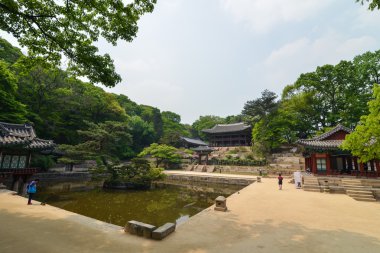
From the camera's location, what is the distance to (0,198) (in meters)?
9.46

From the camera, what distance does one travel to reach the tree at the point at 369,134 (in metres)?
9.79

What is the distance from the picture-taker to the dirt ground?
473cm

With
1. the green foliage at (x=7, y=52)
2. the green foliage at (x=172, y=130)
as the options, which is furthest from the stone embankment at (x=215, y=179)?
the green foliage at (x=7, y=52)

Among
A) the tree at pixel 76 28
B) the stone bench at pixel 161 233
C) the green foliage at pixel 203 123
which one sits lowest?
the stone bench at pixel 161 233

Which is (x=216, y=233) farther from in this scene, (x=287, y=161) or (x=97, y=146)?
(x=287, y=161)

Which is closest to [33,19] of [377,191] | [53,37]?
[53,37]

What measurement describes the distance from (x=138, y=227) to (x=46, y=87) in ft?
110

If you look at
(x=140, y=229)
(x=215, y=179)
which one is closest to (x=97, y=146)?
(x=215, y=179)

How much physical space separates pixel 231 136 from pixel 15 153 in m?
41.8

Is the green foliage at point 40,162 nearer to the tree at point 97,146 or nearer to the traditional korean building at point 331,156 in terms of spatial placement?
the tree at point 97,146

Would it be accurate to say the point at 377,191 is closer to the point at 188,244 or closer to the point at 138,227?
the point at 188,244

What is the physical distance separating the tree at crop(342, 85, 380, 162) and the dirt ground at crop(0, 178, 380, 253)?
361 centimetres

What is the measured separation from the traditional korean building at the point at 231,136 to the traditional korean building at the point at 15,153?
38.8 m

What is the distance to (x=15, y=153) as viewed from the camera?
15.1 m
